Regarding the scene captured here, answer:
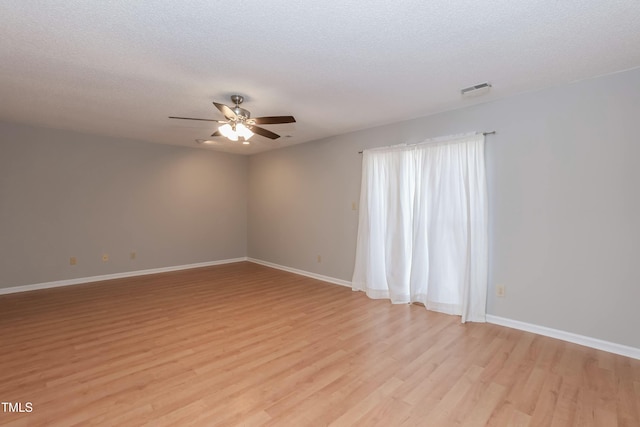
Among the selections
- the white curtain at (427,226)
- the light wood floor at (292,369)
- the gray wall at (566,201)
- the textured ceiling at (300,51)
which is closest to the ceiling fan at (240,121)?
the textured ceiling at (300,51)

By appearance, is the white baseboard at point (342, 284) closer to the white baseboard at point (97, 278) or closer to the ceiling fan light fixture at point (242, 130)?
the white baseboard at point (97, 278)

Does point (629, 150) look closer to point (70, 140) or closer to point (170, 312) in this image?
point (170, 312)

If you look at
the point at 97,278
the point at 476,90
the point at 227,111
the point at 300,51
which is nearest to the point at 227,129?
the point at 227,111

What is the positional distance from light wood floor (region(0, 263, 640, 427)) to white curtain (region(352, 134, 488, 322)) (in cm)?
34

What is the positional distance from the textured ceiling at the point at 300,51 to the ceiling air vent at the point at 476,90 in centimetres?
10

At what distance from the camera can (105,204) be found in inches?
196

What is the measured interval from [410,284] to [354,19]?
310cm

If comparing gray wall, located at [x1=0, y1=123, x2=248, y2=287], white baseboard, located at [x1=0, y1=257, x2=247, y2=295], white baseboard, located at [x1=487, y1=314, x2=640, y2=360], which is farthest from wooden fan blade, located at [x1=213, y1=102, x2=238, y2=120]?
white baseboard, located at [x1=0, y1=257, x2=247, y2=295]

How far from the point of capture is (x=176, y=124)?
418 cm

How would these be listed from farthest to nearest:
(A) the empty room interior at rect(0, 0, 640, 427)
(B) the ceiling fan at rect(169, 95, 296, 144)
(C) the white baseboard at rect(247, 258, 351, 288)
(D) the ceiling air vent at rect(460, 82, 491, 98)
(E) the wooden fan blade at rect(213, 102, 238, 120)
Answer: (C) the white baseboard at rect(247, 258, 351, 288) < (B) the ceiling fan at rect(169, 95, 296, 144) < (D) the ceiling air vent at rect(460, 82, 491, 98) < (E) the wooden fan blade at rect(213, 102, 238, 120) < (A) the empty room interior at rect(0, 0, 640, 427)

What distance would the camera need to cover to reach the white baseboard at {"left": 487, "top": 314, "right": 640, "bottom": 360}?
2.51 m

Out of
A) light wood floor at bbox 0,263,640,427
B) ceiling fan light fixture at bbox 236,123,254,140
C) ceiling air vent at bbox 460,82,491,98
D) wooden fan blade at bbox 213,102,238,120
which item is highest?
ceiling air vent at bbox 460,82,491,98

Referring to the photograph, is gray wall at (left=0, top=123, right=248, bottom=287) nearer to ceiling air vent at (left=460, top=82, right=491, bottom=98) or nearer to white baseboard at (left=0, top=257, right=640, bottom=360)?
white baseboard at (left=0, top=257, right=640, bottom=360)

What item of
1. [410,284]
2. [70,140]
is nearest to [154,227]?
[70,140]
